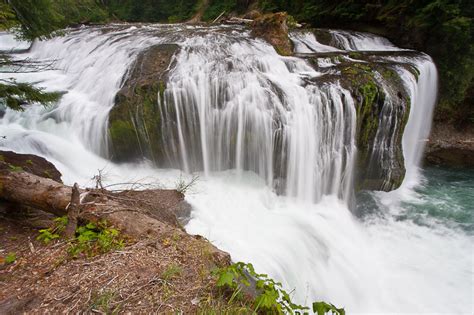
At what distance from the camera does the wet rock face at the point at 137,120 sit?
7035 millimetres

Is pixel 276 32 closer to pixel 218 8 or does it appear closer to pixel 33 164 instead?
pixel 33 164

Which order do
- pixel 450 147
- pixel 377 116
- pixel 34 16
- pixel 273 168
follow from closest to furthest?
1. pixel 34 16
2. pixel 273 168
3. pixel 377 116
4. pixel 450 147

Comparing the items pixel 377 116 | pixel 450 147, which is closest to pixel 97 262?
pixel 377 116

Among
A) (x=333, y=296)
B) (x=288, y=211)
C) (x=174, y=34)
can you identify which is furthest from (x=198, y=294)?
(x=174, y=34)

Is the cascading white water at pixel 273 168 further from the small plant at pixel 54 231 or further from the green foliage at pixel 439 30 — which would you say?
the small plant at pixel 54 231

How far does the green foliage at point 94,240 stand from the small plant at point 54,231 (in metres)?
0.19

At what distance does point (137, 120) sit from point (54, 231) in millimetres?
4224

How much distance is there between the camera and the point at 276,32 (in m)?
9.76

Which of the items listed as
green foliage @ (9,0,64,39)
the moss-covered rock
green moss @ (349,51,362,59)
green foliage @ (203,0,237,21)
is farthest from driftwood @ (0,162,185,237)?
green foliage @ (203,0,237,21)

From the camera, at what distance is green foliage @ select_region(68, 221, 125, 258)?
112 inches

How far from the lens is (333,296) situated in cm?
511

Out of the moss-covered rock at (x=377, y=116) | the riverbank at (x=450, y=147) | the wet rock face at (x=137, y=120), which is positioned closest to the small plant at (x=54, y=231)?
the wet rock face at (x=137, y=120)

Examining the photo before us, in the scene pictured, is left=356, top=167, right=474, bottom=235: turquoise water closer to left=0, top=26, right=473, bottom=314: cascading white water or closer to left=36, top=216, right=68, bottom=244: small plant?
left=0, top=26, right=473, bottom=314: cascading white water

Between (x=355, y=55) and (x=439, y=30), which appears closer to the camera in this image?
(x=355, y=55)
